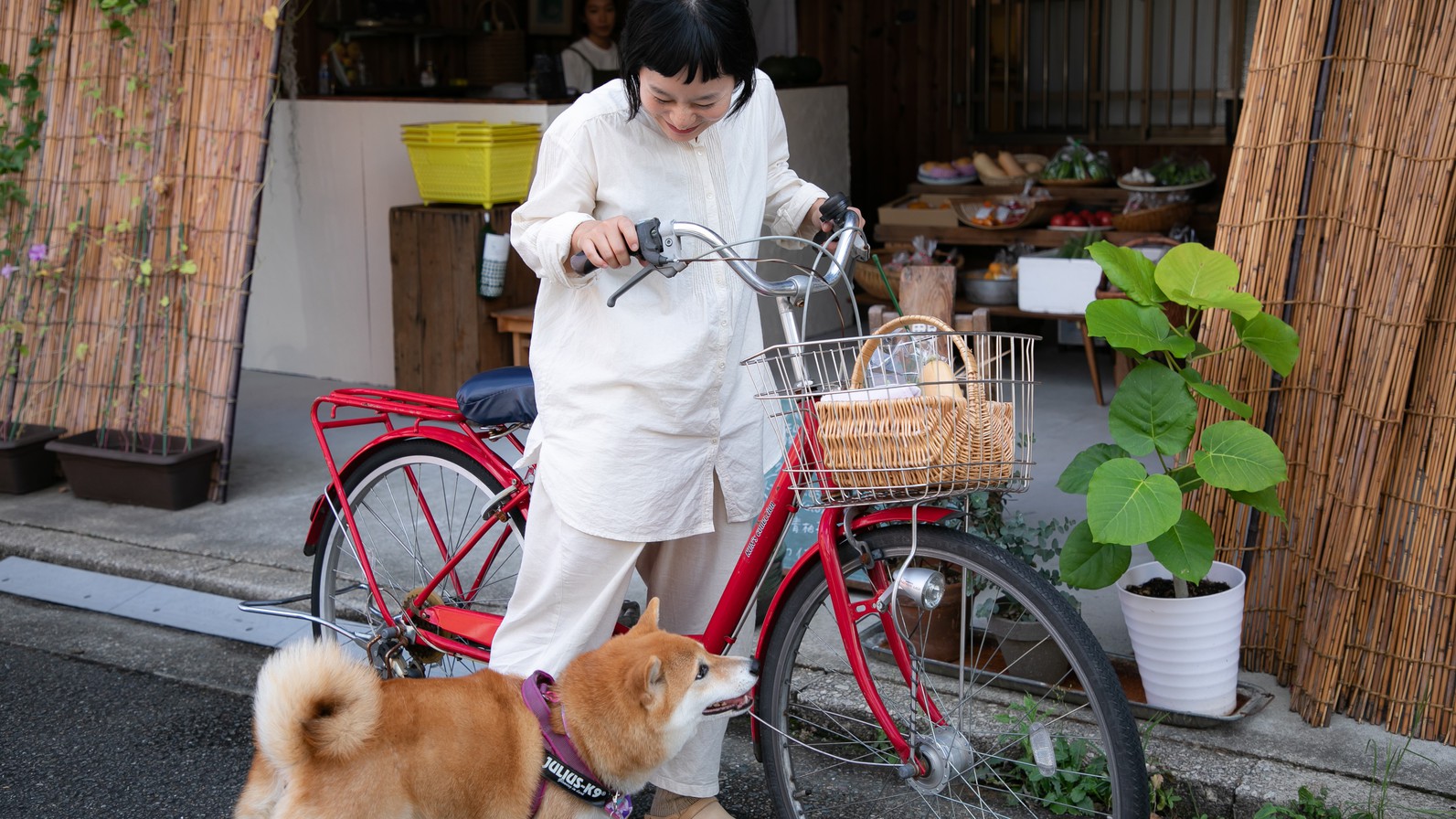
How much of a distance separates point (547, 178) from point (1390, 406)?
6.63ft

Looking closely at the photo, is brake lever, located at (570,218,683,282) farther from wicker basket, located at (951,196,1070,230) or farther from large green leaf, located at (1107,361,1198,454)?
wicker basket, located at (951,196,1070,230)

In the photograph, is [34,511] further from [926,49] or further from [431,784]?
[926,49]

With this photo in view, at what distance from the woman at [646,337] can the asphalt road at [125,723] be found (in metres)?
0.73

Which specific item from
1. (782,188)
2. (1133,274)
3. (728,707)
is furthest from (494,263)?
(728,707)

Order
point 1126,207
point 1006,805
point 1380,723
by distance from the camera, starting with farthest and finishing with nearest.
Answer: point 1126,207 → point 1380,723 → point 1006,805

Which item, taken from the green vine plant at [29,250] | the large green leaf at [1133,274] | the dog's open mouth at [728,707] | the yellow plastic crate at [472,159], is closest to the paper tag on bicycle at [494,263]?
the yellow plastic crate at [472,159]

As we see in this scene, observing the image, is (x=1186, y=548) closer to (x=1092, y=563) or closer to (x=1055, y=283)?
(x=1092, y=563)

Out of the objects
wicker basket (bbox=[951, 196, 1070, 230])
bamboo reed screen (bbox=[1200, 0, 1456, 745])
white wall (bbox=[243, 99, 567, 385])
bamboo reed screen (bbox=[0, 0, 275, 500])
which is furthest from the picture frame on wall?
bamboo reed screen (bbox=[1200, 0, 1456, 745])

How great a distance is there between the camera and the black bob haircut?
7.37 ft

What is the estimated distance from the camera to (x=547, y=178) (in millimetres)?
2453

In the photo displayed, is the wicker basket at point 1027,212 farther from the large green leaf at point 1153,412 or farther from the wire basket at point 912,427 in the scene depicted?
the wire basket at point 912,427

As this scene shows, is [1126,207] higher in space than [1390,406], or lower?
higher

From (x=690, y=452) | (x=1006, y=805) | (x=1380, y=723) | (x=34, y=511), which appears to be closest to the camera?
(x=690, y=452)

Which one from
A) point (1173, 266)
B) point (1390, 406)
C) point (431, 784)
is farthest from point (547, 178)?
point (1390, 406)
